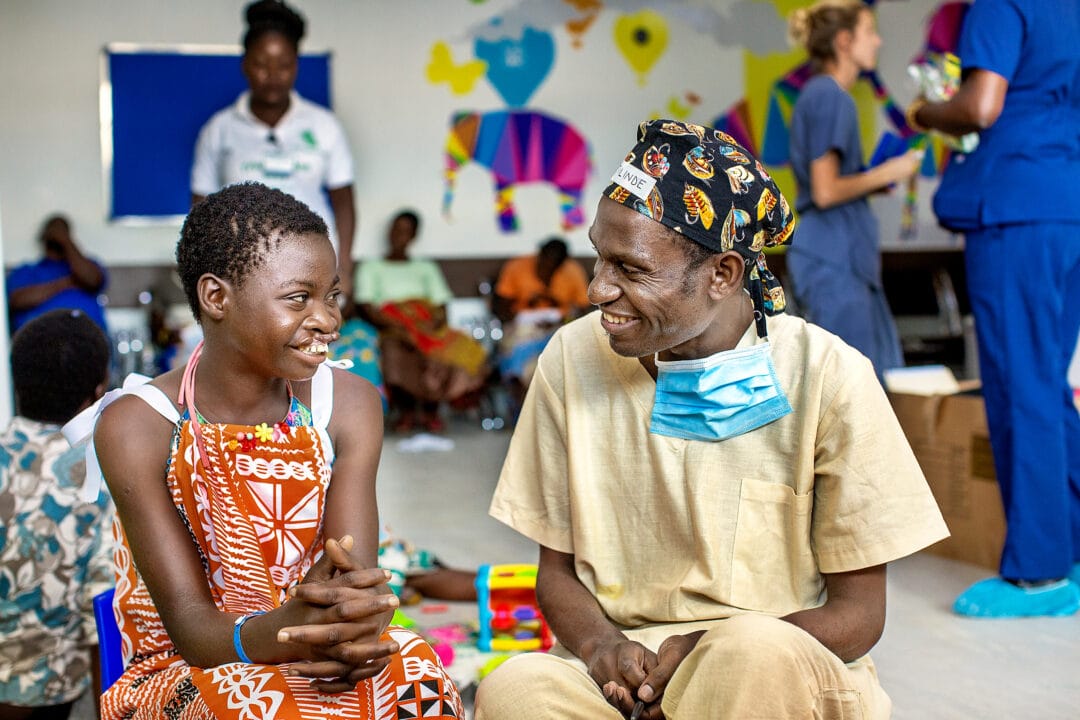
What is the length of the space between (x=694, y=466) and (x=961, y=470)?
2.27m

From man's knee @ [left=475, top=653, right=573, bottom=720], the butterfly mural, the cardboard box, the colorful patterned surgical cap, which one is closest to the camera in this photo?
man's knee @ [left=475, top=653, right=573, bottom=720]

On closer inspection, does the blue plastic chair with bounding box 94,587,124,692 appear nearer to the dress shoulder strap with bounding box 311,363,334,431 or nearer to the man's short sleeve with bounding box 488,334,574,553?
the dress shoulder strap with bounding box 311,363,334,431

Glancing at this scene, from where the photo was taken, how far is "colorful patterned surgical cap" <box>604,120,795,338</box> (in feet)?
5.24

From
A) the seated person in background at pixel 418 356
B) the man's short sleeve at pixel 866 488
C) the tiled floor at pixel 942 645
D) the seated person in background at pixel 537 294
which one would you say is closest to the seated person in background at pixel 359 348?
the seated person in background at pixel 418 356

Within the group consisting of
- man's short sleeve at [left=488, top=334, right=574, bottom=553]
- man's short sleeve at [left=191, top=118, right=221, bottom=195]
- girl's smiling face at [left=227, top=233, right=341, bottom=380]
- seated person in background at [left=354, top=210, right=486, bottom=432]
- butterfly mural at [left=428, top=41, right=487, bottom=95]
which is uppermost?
butterfly mural at [left=428, top=41, right=487, bottom=95]

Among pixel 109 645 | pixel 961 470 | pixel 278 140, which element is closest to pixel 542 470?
pixel 109 645

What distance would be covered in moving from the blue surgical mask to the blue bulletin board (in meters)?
6.60

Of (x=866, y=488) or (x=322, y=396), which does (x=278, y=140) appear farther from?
(x=866, y=488)

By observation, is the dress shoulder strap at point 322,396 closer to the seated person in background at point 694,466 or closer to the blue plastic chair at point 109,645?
the seated person in background at point 694,466

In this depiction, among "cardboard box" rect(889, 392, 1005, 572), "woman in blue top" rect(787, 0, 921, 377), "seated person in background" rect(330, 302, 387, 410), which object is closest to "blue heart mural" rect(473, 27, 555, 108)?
"seated person in background" rect(330, 302, 387, 410)

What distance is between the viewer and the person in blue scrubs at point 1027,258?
2.98m

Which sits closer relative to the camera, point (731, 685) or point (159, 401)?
point (731, 685)

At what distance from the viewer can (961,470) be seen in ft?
11.9

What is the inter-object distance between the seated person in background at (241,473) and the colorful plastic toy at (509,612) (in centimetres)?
109
